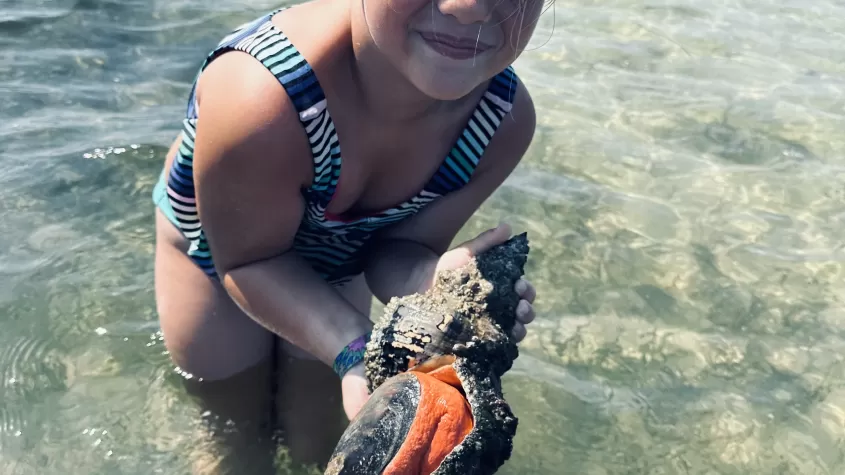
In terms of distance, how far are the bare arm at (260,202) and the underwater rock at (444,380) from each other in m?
0.37

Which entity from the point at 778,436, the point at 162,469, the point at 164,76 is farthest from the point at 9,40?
the point at 778,436

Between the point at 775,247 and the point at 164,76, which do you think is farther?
the point at 164,76

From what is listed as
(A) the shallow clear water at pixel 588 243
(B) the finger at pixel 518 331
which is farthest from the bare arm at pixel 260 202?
(A) the shallow clear water at pixel 588 243

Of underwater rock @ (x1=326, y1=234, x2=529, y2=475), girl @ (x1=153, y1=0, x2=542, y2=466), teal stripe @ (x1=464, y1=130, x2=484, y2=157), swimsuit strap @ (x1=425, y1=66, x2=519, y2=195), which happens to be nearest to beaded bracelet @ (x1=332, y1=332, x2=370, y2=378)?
girl @ (x1=153, y1=0, x2=542, y2=466)

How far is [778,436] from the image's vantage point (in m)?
3.39

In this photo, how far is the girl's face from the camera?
7.57 ft

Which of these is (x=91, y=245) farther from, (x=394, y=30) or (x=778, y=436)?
(x=778, y=436)

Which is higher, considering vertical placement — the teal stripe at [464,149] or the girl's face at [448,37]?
the girl's face at [448,37]

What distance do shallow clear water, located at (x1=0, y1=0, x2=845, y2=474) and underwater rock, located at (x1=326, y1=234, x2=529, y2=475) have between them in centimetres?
112

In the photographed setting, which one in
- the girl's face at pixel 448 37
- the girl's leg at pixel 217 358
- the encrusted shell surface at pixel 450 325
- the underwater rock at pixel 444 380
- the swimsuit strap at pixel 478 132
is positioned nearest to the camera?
the underwater rock at pixel 444 380

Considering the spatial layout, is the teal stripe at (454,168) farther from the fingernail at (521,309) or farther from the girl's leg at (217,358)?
the girl's leg at (217,358)

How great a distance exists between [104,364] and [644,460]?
215cm

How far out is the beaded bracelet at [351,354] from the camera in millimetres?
2495

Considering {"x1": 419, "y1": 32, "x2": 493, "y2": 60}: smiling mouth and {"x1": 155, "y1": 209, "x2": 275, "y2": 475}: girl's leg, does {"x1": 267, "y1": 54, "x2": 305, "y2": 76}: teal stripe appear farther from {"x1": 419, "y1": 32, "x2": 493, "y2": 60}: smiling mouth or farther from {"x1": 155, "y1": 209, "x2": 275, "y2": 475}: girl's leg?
{"x1": 155, "y1": 209, "x2": 275, "y2": 475}: girl's leg
